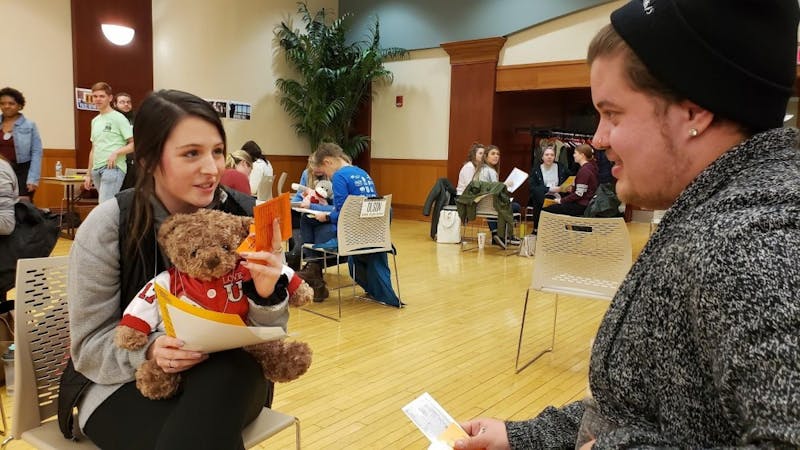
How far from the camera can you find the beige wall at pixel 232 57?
929cm

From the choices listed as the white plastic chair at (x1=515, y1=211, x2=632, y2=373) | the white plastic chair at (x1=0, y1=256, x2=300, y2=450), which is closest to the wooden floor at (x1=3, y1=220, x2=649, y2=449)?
the white plastic chair at (x1=515, y1=211, x2=632, y2=373)

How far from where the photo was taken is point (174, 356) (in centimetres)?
126

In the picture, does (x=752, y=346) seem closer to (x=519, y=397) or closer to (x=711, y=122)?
(x=711, y=122)

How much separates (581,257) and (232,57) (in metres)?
8.52

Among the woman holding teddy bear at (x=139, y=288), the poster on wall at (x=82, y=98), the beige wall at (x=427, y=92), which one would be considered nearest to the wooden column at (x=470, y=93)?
the beige wall at (x=427, y=92)

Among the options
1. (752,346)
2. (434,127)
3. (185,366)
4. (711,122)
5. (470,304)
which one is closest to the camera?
(752,346)

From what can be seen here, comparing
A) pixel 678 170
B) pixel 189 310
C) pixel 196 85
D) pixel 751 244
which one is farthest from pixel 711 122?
pixel 196 85

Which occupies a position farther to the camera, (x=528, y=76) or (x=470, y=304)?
(x=528, y=76)

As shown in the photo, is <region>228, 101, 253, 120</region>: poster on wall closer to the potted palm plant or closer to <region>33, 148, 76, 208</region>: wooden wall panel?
the potted palm plant

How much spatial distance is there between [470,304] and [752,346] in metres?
4.34

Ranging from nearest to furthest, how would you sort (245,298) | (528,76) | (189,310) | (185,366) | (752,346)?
(752,346) < (189,310) < (185,366) < (245,298) < (528,76)

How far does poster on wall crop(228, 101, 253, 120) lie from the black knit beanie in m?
10.1

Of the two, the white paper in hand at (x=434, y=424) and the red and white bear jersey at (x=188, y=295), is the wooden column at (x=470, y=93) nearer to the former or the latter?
the red and white bear jersey at (x=188, y=295)

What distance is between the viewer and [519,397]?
299cm
